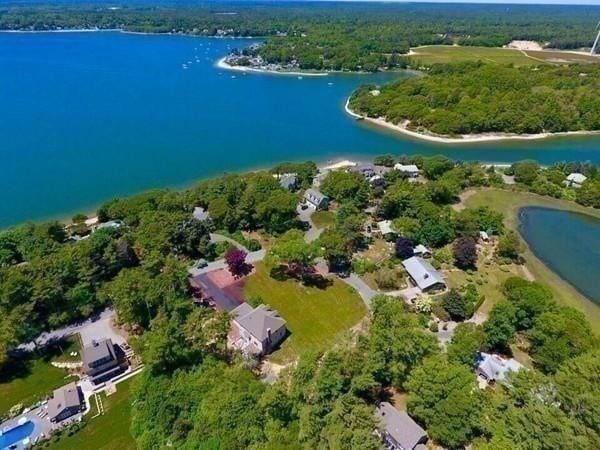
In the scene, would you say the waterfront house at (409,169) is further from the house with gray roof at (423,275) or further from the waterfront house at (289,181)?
the house with gray roof at (423,275)

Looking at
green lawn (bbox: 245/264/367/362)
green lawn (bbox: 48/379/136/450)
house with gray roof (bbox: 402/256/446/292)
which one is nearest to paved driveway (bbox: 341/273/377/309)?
green lawn (bbox: 245/264/367/362)

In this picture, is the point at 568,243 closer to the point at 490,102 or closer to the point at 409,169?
the point at 409,169

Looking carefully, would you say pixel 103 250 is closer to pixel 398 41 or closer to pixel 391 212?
pixel 391 212

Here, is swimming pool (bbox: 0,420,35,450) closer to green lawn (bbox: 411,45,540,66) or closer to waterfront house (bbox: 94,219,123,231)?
waterfront house (bbox: 94,219,123,231)

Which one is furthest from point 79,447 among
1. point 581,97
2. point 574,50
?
point 574,50

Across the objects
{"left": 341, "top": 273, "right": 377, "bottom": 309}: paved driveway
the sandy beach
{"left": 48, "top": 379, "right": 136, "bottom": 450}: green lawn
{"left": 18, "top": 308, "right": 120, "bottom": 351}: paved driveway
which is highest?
the sandy beach

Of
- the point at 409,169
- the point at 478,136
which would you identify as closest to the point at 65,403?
the point at 409,169
